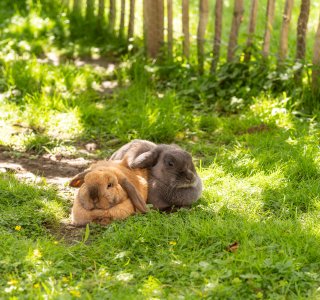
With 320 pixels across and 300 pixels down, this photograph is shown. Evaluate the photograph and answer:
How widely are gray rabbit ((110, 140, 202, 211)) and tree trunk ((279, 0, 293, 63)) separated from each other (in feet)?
9.84

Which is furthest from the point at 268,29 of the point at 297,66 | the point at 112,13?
the point at 112,13

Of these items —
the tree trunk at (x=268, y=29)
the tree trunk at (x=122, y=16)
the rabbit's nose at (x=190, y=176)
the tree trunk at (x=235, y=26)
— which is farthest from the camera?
the tree trunk at (x=122, y=16)

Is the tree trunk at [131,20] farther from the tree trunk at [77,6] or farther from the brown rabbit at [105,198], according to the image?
the brown rabbit at [105,198]

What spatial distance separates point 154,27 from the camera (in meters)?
9.66

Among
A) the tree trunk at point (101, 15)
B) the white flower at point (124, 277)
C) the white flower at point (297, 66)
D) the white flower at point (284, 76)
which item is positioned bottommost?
the white flower at point (124, 277)

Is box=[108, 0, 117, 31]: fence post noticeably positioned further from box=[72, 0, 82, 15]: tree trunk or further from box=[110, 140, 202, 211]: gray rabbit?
box=[110, 140, 202, 211]: gray rabbit

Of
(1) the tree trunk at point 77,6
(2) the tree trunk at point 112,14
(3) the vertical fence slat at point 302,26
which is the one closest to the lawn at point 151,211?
(2) the tree trunk at point 112,14

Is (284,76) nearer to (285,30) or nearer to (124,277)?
(285,30)

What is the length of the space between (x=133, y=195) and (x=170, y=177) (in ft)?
1.52

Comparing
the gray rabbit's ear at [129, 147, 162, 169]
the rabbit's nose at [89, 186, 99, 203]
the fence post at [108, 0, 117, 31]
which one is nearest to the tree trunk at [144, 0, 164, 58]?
the fence post at [108, 0, 117, 31]

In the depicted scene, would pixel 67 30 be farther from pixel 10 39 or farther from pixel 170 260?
pixel 170 260

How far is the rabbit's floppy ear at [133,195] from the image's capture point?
570 cm

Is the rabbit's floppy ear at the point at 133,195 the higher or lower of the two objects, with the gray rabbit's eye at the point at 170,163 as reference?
lower

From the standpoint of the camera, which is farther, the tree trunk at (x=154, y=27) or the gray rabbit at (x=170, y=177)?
the tree trunk at (x=154, y=27)
